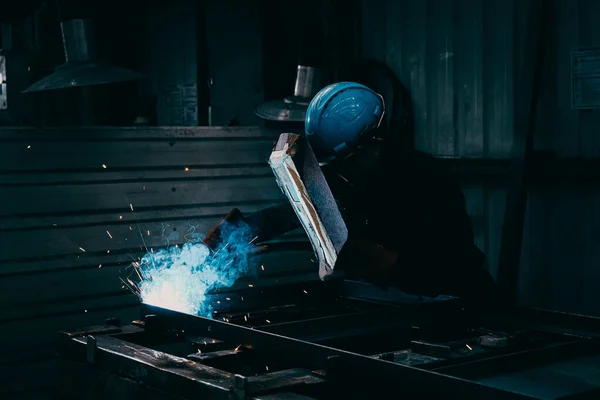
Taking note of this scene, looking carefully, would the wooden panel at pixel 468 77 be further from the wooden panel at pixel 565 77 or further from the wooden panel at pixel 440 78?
the wooden panel at pixel 565 77

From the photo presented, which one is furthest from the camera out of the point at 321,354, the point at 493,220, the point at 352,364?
the point at 493,220

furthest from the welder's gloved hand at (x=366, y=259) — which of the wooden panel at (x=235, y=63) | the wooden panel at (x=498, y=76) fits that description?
the wooden panel at (x=235, y=63)

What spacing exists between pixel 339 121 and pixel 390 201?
58 centimetres

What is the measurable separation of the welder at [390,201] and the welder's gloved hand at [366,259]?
16cm

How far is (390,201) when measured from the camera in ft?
13.1

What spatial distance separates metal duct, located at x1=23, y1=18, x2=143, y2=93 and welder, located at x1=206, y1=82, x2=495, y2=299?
1.97 metres

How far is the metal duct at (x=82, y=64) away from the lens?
17.5 ft

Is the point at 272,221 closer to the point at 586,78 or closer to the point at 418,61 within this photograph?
the point at 586,78

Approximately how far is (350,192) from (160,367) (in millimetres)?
1712

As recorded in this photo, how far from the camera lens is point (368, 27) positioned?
6289 mm

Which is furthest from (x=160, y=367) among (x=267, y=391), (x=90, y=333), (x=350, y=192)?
(x=350, y=192)

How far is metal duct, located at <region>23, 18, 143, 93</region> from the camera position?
17.5 ft

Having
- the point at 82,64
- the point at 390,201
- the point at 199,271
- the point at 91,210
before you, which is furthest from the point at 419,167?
the point at 82,64

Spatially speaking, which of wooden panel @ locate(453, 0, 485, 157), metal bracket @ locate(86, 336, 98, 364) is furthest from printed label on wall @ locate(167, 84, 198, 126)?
metal bracket @ locate(86, 336, 98, 364)
